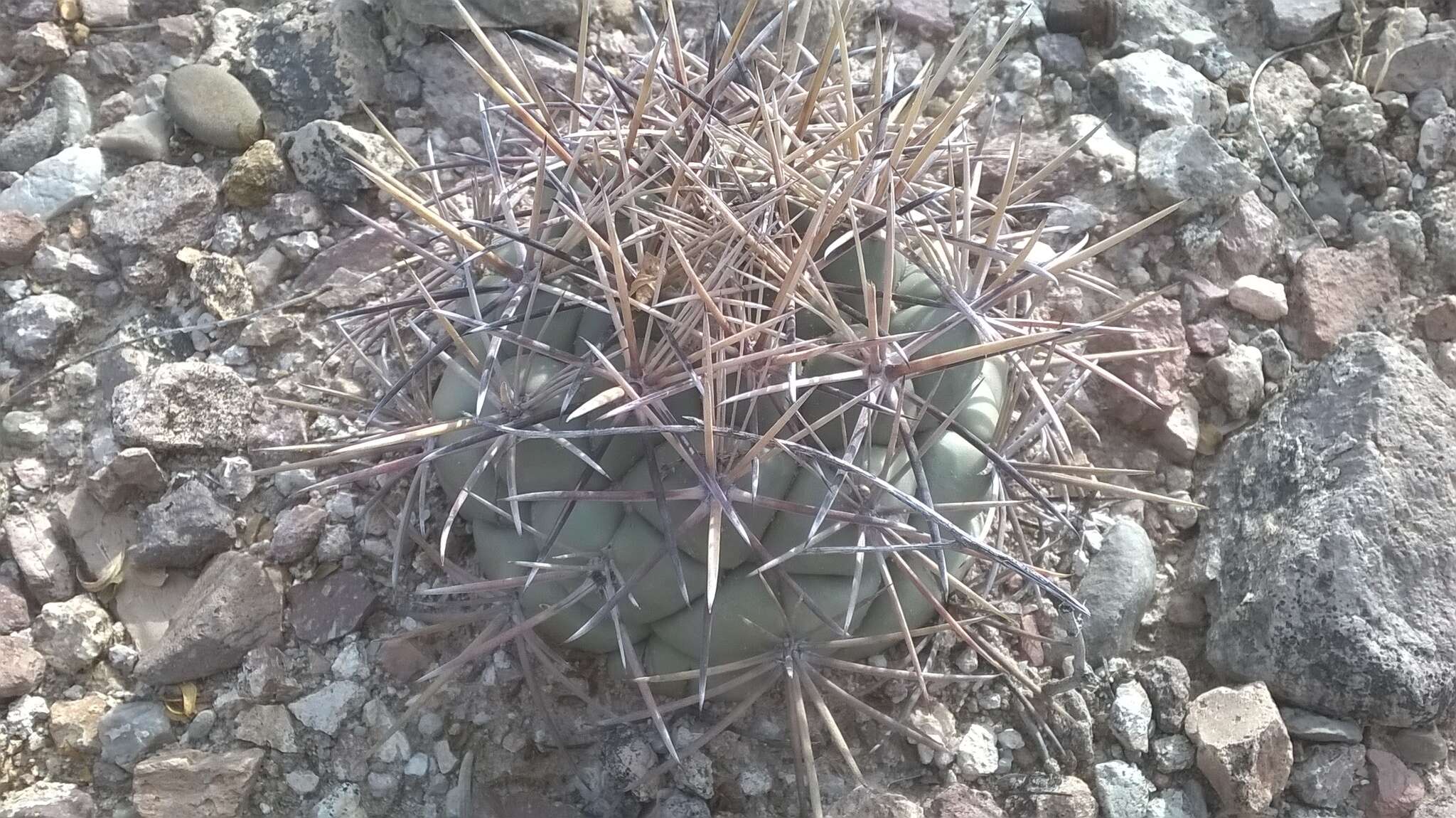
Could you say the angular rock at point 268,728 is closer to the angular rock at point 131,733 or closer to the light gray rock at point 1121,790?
the angular rock at point 131,733

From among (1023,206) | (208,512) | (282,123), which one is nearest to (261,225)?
(282,123)

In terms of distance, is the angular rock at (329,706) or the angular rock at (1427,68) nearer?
the angular rock at (329,706)

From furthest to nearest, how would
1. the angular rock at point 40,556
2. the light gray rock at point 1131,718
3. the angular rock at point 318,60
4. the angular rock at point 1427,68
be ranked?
the angular rock at point 1427,68 → the angular rock at point 318,60 → the angular rock at point 40,556 → the light gray rock at point 1131,718

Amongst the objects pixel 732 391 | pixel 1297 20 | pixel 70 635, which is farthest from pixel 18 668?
pixel 1297 20

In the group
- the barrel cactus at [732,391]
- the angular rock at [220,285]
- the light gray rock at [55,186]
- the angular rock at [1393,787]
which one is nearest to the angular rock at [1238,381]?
the barrel cactus at [732,391]

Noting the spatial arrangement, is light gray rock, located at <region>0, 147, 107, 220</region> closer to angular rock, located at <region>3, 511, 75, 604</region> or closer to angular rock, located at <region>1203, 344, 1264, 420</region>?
angular rock, located at <region>3, 511, 75, 604</region>

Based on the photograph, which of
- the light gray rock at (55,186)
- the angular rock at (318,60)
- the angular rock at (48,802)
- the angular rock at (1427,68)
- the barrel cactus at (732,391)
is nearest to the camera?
the barrel cactus at (732,391)

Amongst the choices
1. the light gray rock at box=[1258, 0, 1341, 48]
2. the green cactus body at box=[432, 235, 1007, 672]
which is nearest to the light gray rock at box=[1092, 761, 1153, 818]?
the green cactus body at box=[432, 235, 1007, 672]

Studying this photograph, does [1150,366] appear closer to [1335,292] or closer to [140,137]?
[1335,292]
